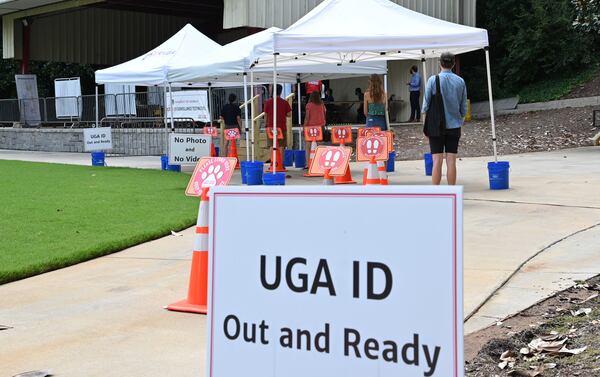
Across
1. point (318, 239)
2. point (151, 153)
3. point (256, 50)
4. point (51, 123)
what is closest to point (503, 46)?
point (151, 153)

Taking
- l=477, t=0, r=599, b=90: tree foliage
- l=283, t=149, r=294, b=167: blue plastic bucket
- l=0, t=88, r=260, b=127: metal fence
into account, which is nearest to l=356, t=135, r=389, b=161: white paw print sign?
l=283, t=149, r=294, b=167: blue plastic bucket

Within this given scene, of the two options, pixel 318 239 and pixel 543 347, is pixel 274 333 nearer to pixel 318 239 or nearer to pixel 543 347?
pixel 318 239

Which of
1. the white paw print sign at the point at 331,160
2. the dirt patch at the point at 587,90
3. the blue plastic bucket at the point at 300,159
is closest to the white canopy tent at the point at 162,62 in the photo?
the blue plastic bucket at the point at 300,159

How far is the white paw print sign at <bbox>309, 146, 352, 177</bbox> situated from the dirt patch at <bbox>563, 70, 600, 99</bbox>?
1955 centimetres

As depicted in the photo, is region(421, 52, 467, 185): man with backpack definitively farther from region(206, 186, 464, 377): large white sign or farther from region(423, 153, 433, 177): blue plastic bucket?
region(206, 186, 464, 377): large white sign

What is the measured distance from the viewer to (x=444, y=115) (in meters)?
10.2

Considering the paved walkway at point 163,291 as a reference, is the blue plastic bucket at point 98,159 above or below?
above

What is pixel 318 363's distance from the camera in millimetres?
2561

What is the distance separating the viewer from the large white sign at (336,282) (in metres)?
2.36

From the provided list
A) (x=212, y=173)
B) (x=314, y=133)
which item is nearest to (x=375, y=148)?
(x=314, y=133)

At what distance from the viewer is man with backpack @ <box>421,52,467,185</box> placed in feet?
33.3

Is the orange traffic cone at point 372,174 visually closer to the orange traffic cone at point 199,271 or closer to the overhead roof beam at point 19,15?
the orange traffic cone at point 199,271

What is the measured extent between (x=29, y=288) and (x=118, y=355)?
2.33 m

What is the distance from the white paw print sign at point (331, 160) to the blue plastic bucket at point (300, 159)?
19.6ft
